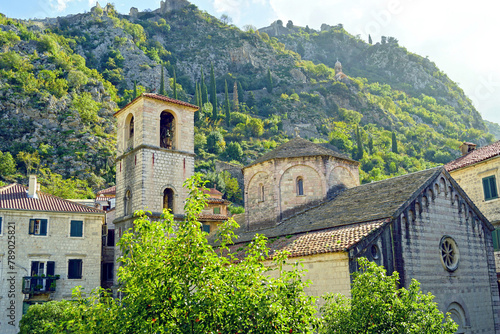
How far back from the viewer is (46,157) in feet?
212

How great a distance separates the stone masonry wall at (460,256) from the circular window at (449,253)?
20 cm

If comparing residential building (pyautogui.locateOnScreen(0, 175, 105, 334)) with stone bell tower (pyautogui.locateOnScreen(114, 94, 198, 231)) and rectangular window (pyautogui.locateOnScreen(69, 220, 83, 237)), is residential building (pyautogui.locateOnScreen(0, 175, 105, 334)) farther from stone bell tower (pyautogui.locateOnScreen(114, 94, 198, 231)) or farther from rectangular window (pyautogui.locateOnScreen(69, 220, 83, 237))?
stone bell tower (pyautogui.locateOnScreen(114, 94, 198, 231))

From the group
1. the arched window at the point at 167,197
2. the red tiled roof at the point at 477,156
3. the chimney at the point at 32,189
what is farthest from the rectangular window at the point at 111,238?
the red tiled roof at the point at 477,156

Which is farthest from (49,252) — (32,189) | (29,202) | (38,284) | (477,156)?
(477,156)

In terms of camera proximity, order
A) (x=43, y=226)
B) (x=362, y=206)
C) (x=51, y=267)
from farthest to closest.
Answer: (x=43, y=226)
(x=51, y=267)
(x=362, y=206)

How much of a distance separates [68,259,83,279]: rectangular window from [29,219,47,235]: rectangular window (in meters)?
2.86

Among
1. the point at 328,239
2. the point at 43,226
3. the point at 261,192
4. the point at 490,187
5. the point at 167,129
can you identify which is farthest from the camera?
the point at 167,129

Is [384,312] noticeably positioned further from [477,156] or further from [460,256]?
[477,156]

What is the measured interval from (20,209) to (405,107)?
136 m

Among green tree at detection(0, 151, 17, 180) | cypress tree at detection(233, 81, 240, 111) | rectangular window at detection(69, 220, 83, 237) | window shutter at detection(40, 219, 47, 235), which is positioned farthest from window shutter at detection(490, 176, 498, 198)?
cypress tree at detection(233, 81, 240, 111)

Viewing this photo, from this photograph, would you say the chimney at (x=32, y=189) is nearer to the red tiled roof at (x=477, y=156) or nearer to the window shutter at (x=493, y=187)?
the red tiled roof at (x=477, y=156)

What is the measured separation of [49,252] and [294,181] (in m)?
18.2

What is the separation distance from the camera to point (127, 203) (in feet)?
100

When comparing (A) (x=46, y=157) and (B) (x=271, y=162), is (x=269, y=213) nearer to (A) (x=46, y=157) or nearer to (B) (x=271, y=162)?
(B) (x=271, y=162)
